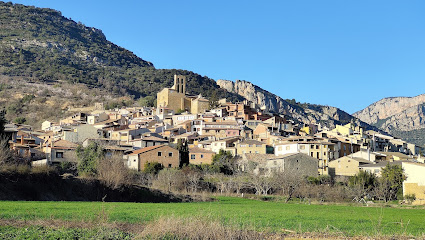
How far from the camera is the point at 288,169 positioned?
55.3m

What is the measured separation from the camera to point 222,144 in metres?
66.2

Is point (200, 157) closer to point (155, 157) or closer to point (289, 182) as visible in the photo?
point (155, 157)

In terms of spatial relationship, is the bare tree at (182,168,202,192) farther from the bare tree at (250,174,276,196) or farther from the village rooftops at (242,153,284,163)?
the village rooftops at (242,153,284,163)

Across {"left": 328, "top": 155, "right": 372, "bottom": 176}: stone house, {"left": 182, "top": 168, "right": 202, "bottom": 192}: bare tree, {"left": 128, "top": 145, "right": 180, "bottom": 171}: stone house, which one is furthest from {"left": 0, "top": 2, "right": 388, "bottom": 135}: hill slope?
{"left": 328, "top": 155, "right": 372, "bottom": 176}: stone house

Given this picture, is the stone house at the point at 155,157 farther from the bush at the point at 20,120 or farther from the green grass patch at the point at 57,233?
the bush at the point at 20,120

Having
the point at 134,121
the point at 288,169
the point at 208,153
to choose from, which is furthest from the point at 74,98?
the point at 288,169

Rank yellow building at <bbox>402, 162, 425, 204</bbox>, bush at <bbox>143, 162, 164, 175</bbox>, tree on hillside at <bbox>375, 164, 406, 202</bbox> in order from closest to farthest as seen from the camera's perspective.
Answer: yellow building at <bbox>402, 162, 425, 204</bbox>
tree on hillside at <bbox>375, 164, 406, 202</bbox>
bush at <bbox>143, 162, 164, 175</bbox>

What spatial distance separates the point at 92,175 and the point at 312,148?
105ft

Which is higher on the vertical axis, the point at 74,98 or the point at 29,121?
the point at 74,98

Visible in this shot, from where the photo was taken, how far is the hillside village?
55.3m

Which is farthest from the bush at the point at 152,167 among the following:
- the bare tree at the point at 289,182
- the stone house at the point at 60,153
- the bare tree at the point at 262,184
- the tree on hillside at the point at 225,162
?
the bare tree at the point at 289,182

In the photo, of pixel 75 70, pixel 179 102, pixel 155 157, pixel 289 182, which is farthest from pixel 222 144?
pixel 75 70

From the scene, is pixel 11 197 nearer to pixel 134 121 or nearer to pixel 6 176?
pixel 6 176

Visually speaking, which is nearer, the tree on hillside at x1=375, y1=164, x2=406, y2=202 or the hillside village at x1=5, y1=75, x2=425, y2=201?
the tree on hillside at x1=375, y1=164, x2=406, y2=202
